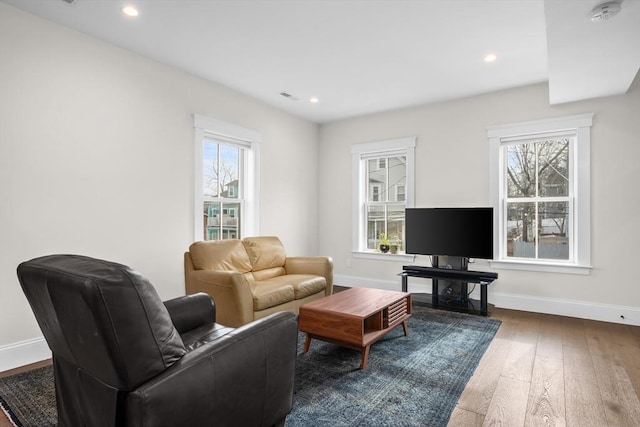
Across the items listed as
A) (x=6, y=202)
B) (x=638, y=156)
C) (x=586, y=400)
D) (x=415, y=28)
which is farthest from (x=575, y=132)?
(x=6, y=202)

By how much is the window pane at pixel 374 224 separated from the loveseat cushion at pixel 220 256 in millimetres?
2336

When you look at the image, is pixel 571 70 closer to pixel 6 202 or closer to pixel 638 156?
pixel 638 156

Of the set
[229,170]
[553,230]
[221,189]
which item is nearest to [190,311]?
[221,189]

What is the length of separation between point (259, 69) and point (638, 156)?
419 centimetres

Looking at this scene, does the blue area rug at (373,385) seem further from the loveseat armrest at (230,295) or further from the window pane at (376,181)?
the window pane at (376,181)

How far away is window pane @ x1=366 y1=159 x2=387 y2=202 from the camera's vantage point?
5500mm

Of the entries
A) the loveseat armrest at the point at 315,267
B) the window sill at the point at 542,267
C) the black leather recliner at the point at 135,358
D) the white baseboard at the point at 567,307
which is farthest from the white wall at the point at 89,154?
the window sill at the point at 542,267

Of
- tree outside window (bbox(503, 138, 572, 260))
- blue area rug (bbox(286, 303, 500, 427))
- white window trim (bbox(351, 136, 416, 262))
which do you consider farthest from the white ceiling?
blue area rug (bbox(286, 303, 500, 427))

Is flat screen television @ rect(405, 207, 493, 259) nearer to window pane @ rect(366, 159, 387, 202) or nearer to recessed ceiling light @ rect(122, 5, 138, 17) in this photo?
window pane @ rect(366, 159, 387, 202)

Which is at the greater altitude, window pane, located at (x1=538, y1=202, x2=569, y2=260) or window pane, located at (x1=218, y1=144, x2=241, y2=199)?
window pane, located at (x1=218, y1=144, x2=241, y2=199)

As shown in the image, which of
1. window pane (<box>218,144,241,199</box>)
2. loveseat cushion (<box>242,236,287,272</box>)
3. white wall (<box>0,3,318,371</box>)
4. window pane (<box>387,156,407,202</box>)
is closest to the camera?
white wall (<box>0,3,318,371</box>)

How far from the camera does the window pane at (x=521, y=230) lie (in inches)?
173

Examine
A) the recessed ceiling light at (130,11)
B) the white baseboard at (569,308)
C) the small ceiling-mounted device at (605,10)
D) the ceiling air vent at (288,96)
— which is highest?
the recessed ceiling light at (130,11)

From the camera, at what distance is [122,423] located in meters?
1.24
